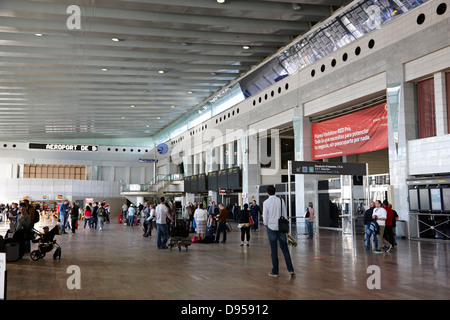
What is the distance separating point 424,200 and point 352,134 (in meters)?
4.84

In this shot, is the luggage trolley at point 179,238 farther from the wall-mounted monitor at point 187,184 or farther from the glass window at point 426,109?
the wall-mounted monitor at point 187,184

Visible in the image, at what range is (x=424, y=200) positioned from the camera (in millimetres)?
13688

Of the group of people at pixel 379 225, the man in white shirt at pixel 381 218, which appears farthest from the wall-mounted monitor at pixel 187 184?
the man in white shirt at pixel 381 218

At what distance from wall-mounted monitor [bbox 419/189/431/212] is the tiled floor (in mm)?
2769

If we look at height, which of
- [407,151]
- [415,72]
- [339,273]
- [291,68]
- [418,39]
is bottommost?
[339,273]

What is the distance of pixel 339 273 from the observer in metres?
7.27

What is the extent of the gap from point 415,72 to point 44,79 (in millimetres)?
20205

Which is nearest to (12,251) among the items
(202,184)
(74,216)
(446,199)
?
(74,216)

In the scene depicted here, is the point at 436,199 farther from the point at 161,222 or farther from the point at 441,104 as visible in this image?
the point at 161,222

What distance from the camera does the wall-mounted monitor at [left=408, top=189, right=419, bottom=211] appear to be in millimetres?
13938

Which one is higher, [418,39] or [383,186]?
[418,39]
